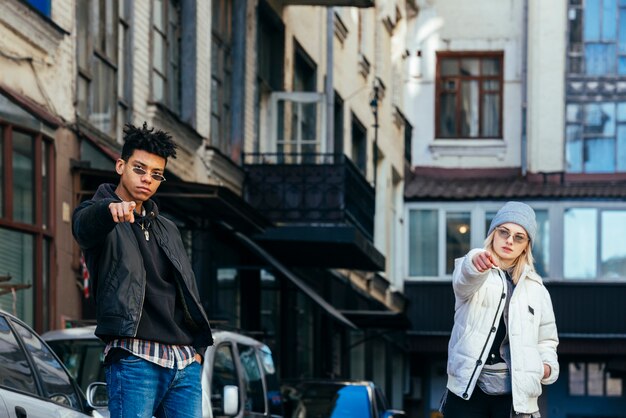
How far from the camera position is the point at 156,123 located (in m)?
18.8

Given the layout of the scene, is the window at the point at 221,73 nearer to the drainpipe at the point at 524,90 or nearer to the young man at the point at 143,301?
the young man at the point at 143,301

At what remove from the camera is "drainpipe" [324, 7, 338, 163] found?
82.8 feet

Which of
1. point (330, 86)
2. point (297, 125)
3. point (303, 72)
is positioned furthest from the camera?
point (303, 72)

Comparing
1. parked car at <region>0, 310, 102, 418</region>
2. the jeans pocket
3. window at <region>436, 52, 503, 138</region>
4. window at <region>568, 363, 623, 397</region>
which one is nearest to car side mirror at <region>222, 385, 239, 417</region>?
parked car at <region>0, 310, 102, 418</region>

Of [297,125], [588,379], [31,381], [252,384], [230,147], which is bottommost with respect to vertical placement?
[588,379]

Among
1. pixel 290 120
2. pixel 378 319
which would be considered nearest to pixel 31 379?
pixel 290 120

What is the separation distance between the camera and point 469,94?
44.3m

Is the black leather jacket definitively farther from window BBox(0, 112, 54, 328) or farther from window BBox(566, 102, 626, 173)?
window BBox(566, 102, 626, 173)

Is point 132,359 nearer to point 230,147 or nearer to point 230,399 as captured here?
point 230,399

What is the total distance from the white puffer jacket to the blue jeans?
157 cm

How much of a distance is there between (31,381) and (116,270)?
5.42 feet

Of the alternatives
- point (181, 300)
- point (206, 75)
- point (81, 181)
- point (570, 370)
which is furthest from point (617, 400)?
point (181, 300)

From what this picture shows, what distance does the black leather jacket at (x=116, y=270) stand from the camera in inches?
258

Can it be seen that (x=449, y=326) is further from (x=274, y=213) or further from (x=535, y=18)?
(x=274, y=213)
